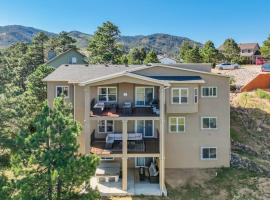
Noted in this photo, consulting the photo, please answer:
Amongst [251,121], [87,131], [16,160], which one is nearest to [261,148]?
[251,121]

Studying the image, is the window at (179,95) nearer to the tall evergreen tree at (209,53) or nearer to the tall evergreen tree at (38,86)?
the tall evergreen tree at (38,86)

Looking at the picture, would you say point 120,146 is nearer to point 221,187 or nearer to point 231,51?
point 221,187

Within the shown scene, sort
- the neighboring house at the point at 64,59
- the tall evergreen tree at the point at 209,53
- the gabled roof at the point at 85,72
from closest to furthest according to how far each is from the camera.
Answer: the gabled roof at the point at 85,72 → the neighboring house at the point at 64,59 → the tall evergreen tree at the point at 209,53

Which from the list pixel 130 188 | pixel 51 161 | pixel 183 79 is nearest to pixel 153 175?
pixel 130 188

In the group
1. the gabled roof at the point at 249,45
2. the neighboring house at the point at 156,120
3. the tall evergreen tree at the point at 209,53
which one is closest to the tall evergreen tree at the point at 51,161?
the neighboring house at the point at 156,120

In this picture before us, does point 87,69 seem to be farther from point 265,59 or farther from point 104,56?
point 265,59

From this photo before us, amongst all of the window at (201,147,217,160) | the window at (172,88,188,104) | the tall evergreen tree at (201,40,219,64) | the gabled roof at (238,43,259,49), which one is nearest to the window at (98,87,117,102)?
the window at (172,88,188,104)
